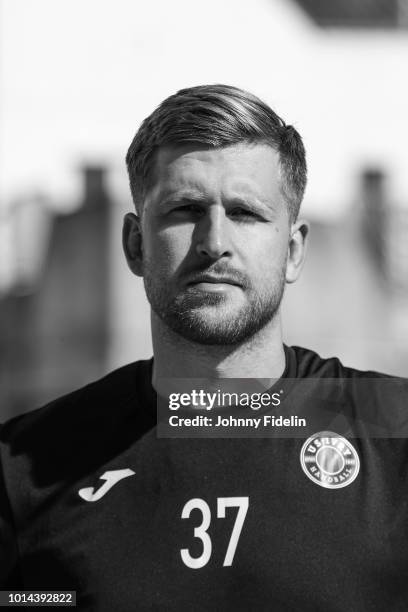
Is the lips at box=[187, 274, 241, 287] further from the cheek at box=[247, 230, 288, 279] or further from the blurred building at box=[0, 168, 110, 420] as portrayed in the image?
the blurred building at box=[0, 168, 110, 420]

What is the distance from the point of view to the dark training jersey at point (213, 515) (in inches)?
104

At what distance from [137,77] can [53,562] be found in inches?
1109

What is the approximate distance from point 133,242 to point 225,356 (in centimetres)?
43

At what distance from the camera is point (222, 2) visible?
32.6 meters

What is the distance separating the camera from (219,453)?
283 centimetres

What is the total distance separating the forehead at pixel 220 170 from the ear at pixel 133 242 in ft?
0.67

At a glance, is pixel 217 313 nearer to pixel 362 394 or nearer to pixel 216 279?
pixel 216 279

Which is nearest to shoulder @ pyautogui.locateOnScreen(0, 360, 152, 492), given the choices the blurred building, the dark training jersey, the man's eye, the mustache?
the dark training jersey

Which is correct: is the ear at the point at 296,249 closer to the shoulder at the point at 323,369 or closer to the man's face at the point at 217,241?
the man's face at the point at 217,241

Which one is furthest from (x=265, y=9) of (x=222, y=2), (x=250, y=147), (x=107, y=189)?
(x=250, y=147)

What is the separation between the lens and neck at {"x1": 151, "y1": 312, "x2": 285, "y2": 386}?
9.43 feet

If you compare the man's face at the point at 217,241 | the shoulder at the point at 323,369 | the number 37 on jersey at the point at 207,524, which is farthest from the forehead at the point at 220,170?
the number 37 on jersey at the point at 207,524

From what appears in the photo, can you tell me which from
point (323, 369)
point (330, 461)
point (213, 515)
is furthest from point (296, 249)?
point (213, 515)

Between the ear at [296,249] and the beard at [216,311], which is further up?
the ear at [296,249]
